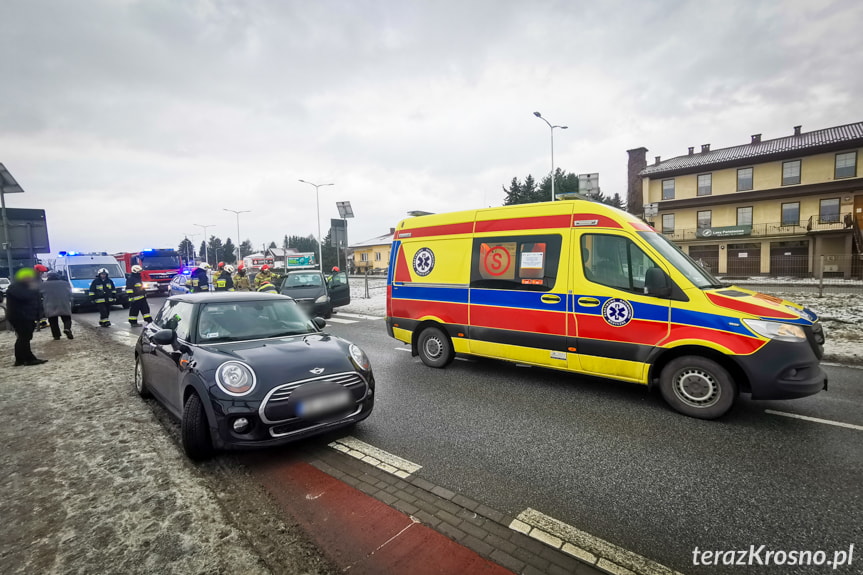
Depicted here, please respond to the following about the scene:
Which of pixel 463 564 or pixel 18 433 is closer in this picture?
pixel 463 564

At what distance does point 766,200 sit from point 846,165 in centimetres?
487

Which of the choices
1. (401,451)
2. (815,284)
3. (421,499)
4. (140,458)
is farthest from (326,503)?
(815,284)

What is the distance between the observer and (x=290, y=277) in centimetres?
1433

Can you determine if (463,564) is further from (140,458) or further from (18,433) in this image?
(18,433)

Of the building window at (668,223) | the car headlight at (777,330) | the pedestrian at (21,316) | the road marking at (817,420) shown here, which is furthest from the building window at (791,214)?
the pedestrian at (21,316)

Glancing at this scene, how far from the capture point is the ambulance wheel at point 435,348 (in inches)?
278

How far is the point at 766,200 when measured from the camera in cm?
3291

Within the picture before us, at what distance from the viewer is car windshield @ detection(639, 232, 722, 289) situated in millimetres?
4922

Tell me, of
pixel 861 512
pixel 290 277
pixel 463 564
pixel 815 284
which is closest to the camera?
pixel 463 564

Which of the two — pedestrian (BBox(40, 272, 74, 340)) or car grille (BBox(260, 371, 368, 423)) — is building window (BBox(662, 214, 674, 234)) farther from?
pedestrian (BBox(40, 272, 74, 340))

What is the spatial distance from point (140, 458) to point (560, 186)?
2346 inches

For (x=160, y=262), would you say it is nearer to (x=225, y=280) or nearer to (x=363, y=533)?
(x=225, y=280)

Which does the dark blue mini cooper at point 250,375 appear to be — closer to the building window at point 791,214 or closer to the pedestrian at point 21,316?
the pedestrian at point 21,316

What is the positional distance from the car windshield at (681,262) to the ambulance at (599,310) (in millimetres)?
24
